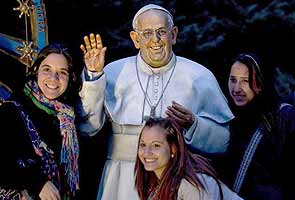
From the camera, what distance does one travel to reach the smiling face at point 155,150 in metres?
4.95

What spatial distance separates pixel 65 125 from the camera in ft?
17.0

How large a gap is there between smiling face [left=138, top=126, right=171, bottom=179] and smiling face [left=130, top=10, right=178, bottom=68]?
0.57m

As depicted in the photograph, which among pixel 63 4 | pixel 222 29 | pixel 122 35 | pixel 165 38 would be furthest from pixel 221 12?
pixel 165 38

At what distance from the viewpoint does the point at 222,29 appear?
308 inches

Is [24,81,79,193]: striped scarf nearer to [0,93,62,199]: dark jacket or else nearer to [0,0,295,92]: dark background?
[0,93,62,199]: dark jacket

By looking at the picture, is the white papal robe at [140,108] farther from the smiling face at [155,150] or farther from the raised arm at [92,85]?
the smiling face at [155,150]

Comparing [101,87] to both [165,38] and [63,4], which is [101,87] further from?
[63,4]

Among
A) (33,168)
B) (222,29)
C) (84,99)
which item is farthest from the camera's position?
(222,29)

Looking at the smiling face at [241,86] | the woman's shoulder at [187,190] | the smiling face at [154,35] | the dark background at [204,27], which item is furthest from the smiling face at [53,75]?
the dark background at [204,27]

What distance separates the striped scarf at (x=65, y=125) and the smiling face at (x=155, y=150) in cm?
49

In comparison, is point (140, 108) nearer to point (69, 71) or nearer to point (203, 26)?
point (69, 71)

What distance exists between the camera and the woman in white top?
15.9 feet

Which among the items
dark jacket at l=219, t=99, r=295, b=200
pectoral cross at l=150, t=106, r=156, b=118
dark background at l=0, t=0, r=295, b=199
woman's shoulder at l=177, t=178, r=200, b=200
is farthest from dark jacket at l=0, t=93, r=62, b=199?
dark background at l=0, t=0, r=295, b=199

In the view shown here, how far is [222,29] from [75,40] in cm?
143
